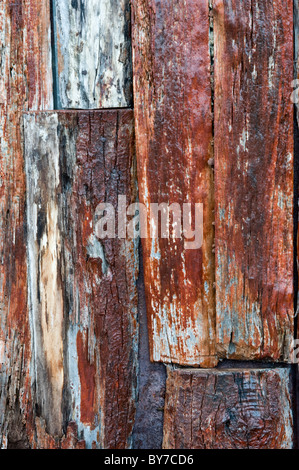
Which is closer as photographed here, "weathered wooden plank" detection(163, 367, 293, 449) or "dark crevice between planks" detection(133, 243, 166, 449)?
"weathered wooden plank" detection(163, 367, 293, 449)

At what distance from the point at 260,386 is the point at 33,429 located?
80cm

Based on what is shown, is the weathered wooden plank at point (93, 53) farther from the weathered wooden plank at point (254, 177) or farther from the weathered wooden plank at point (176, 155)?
the weathered wooden plank at point (254, 177)

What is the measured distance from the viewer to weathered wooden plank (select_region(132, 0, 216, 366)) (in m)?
1.11

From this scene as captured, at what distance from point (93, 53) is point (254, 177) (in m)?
0.65

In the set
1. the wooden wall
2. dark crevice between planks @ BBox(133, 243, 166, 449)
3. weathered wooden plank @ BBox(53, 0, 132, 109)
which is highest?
weathered wooden plank @ BBox(53, 0, 132, 109)

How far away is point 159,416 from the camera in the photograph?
126 cm

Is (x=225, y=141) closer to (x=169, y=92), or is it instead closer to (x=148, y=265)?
(x=169, y=92)

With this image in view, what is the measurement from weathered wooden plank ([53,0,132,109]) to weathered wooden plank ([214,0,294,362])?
0.99 feet

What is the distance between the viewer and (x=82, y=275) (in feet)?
3.94

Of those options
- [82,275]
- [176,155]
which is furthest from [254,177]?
[82,275]

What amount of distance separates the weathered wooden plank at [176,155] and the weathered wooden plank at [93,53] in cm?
5

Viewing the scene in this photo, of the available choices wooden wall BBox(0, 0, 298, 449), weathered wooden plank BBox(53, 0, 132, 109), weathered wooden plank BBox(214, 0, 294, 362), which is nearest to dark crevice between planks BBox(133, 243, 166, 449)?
wooden wall BBox(0, 0, 298, 449)

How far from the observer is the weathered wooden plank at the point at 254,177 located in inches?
42.3

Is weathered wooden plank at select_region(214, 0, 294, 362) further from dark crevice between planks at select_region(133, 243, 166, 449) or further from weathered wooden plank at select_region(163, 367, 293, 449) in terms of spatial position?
dark crevice between planks at select_region(133, 243, 166, 449)
